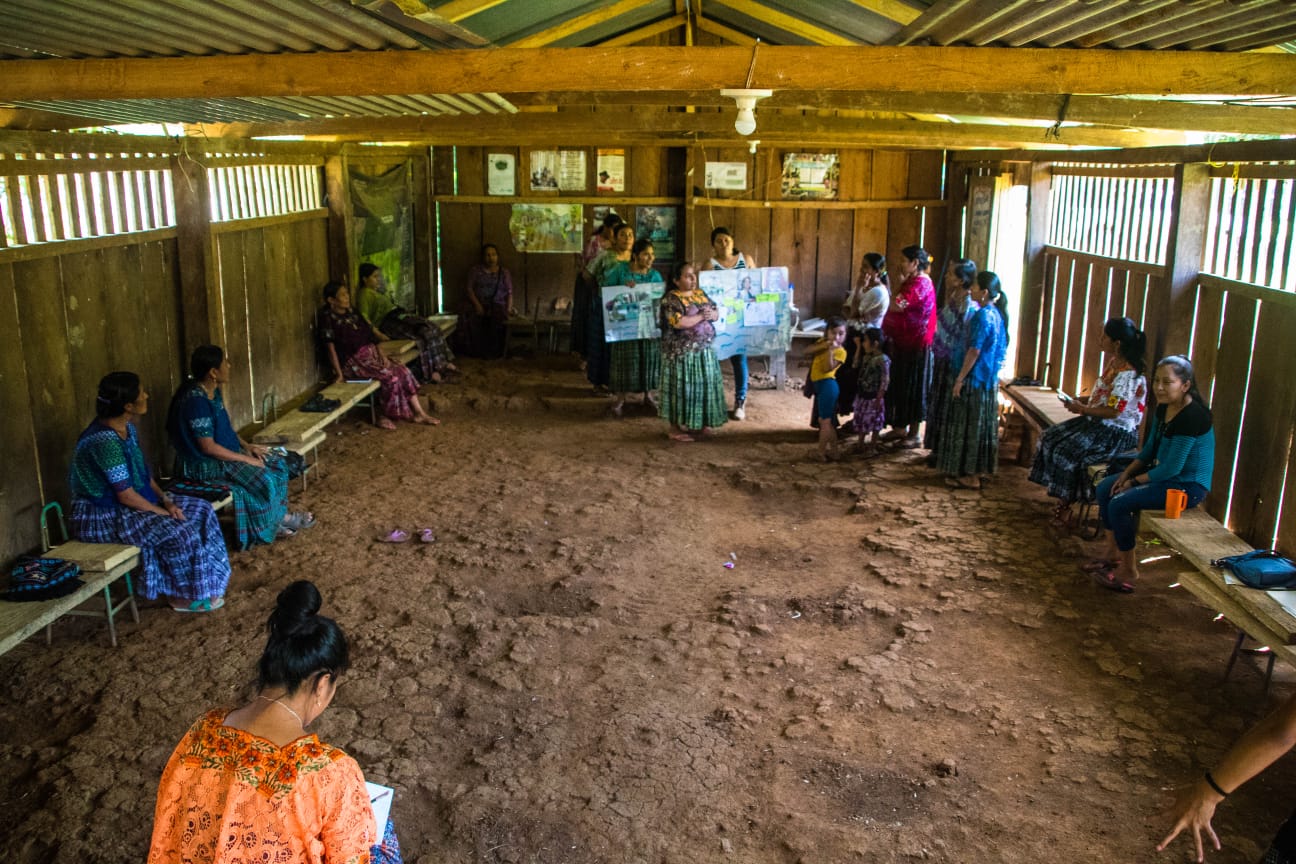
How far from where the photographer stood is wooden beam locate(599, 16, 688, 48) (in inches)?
445

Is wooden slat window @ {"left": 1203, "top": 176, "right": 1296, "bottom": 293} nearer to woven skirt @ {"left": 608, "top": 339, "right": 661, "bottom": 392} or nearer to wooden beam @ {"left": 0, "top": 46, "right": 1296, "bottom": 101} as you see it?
wooden beam @ {"left": 0, "top": 46, "right": 1296, "bottom": 101}

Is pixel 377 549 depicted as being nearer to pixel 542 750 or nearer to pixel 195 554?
pixel 195 554

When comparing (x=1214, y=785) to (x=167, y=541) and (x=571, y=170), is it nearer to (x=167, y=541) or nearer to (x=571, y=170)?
(x=167, y=541)

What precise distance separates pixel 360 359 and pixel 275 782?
7737 millimetres

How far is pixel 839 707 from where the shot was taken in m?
4.91

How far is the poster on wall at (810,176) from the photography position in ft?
43.2

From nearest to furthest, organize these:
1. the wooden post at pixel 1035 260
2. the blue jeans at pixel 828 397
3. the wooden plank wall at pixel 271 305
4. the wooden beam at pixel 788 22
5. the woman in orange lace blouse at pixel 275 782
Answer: the woman in orange lace blouse at pixel 275 782
the wooden beam at pixel 788 22
the wooden plank wall at pixel 271 305
the blue jeans at pixel 828 397
the wooden post at pixel 1035 260

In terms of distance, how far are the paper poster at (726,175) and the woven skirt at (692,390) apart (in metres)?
4.55

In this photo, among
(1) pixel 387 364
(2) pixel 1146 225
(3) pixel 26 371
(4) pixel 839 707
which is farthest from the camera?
(1) pixel 387 364

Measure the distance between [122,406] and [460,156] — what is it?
344 inches

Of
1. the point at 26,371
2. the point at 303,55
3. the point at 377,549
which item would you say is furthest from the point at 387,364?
the point at 303,55

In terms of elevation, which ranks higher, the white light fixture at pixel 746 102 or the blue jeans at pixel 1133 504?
the white light fixture at pixel 746 102

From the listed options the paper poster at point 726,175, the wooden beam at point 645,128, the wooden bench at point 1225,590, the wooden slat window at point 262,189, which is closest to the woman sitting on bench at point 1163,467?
the wooden bench at point 1225,590

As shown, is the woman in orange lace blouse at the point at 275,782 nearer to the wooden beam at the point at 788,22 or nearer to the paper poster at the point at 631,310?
the wooden beam at the point at 788,22
